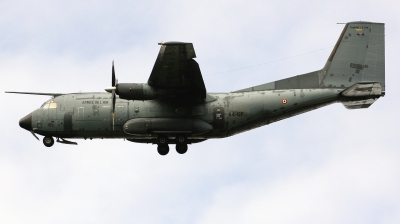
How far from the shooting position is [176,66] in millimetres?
36688

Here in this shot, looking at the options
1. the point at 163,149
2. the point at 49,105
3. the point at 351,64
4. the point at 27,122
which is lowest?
the point at 163,149

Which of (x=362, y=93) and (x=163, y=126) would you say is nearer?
(x=362, y=93)

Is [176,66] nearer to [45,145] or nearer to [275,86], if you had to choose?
[275,86]

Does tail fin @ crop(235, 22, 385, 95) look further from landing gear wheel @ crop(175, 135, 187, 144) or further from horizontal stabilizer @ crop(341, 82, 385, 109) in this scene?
landing gear wheel @ crop(175, 135, 187, 144)

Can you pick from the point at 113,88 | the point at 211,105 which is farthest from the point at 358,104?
the point at 113,88

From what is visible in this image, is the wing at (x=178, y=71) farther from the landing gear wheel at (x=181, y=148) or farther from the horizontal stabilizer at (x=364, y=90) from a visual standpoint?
the horizontal stabilizer at (x=364, y=90)

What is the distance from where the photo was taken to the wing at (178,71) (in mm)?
35250

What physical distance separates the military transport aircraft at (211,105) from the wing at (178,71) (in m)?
0.16

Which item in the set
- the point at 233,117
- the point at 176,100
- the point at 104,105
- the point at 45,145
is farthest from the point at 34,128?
the point at 233,117

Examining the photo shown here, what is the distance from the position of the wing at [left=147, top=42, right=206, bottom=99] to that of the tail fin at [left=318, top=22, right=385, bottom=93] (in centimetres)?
696

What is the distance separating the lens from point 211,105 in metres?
40.1

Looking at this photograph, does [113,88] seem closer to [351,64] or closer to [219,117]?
[219,117]

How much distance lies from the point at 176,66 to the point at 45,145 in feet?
30.1

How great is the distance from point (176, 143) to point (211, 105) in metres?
2.64
